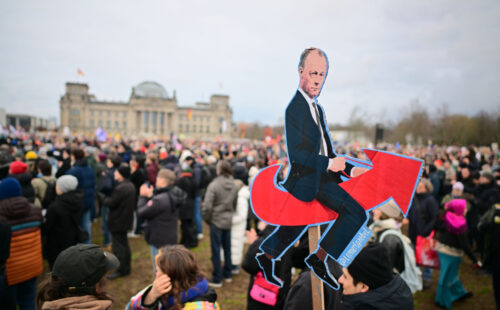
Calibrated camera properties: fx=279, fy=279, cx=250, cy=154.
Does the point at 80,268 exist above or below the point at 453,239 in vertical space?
above

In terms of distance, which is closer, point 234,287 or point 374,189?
point 374,189

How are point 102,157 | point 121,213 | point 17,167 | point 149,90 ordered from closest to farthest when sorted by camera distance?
point 17,167
point 121,213
point 102,157
point 149,90

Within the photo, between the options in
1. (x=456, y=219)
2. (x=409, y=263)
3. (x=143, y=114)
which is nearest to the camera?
(x=409, y=263)

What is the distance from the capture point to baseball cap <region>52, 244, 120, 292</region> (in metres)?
1.57

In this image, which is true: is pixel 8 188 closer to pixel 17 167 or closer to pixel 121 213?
pixel 17 167

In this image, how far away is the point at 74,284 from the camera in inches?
62.2

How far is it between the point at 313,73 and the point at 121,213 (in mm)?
3971

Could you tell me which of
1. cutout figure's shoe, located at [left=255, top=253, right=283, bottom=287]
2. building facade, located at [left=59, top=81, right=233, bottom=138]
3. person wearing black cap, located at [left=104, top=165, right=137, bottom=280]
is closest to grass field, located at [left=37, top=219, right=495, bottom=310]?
person wearing black cap, located at [left=104, top=165, right=137, bottom=280]

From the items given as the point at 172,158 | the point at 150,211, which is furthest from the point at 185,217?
the point at 172,158

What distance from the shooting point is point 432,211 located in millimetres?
4785

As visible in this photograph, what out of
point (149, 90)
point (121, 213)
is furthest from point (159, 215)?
point (149, 90)

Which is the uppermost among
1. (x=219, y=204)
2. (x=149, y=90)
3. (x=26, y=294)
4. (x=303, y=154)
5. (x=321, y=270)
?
(x=149, y=90)

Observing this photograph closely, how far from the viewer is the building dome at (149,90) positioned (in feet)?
287

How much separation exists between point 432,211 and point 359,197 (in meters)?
4.03
